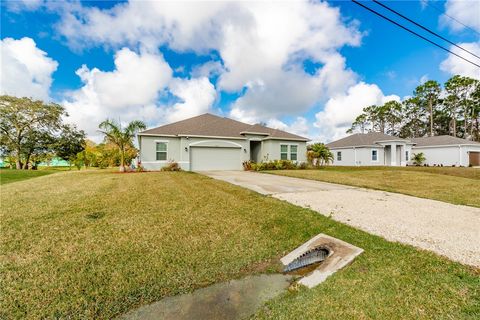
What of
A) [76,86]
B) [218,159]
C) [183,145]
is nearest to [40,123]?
[76,86]

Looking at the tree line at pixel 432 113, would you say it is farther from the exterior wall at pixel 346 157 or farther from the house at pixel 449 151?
the exterior wall at pixel 346 157

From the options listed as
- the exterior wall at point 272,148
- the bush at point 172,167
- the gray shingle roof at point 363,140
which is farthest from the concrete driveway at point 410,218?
the gray shingle roof at point 363,140

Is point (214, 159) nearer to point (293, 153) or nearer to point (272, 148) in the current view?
→ point (272, 148)

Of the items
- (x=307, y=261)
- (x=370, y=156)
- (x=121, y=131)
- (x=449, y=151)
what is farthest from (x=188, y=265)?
(x=449, y=151)

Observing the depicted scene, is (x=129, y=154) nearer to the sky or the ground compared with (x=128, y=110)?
nearer to the ground

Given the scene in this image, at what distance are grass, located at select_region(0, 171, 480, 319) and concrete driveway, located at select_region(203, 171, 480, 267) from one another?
16.2 inches

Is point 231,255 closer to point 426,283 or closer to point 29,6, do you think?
point 426,283

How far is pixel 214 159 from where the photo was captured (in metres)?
18.0

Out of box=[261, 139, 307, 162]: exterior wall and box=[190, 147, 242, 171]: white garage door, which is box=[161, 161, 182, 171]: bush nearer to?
box=[190, 147, 242, 171]: white garage door

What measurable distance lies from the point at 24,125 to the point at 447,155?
49.6 m

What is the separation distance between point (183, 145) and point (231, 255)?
14.4 metres

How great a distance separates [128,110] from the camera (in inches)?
853

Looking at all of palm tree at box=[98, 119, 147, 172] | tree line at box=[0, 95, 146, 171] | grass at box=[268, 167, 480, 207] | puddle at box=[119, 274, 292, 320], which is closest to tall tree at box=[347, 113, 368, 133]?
grass at box=[268, 167, 480, 207]

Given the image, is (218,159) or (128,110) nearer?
(218,159)
